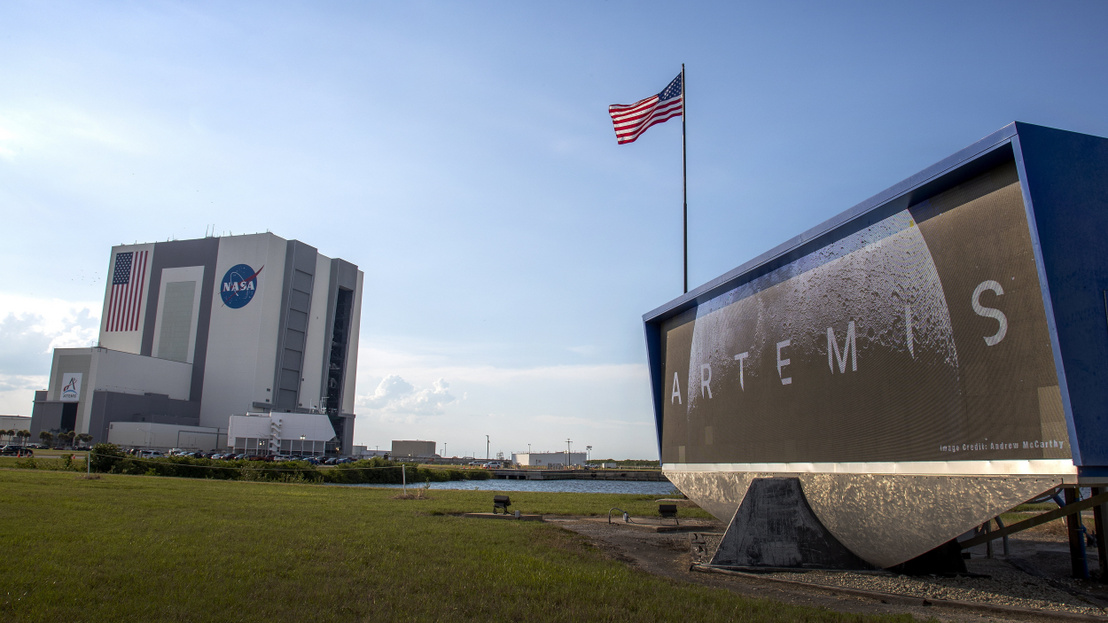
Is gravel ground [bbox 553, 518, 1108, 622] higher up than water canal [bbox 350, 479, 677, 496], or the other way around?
gravel ground [bbox 553, 518, 1108, 622]

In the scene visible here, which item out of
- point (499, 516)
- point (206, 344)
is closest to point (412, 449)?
point (206, 344)

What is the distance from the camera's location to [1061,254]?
21.8 ft

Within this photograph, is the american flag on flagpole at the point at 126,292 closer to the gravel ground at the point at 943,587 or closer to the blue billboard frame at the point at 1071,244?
the gravel ground at the point at 943,587

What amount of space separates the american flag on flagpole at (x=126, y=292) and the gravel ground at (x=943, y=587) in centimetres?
8707

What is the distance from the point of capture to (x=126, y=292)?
272ft

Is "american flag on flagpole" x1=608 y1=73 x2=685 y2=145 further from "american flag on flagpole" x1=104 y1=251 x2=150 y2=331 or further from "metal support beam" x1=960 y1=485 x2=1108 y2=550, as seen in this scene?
"american flag on flagpole" x1=104 y1=251 x2=150 y2=331

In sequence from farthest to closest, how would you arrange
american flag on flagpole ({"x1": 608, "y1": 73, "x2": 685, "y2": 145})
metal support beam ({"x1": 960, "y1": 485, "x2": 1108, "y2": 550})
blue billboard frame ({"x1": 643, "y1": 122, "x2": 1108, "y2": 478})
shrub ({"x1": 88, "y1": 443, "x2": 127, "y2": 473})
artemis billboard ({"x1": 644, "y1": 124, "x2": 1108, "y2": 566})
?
shrub ({"x1": 88, "y1": 443, "x2": 127, "y2": 473}) → american flag on flagpole ({"x1": 608, "y1": 73, "x2": 685, "y2": 145}) → metal support beam ({"x1": 960, "y1": 485, "x2": 1108, "y2": 550}) → artemis billboard ({"x1": 644, "y1": 124, "x2": 1108, "y2": 566}) → blue billboard frame ({"x1": 643, "y1": 122, "x2": 1108, "y2": 478})

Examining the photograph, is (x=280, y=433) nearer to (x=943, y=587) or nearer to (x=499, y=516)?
(x=499, y=516)

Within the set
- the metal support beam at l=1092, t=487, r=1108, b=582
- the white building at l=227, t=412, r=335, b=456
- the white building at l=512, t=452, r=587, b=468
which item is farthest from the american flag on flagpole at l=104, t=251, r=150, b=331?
the metal support beam at l=1092, t=487, r=1108, b=582

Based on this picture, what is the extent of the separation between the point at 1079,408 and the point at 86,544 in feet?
41.5

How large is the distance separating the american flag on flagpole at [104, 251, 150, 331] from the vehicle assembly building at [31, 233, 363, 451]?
0.13 metres

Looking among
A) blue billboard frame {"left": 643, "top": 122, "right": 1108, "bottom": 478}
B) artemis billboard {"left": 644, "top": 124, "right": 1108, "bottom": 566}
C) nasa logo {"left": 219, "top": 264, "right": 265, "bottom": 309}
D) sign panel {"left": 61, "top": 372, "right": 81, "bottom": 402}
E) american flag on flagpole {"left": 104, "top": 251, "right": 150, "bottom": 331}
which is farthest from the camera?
american flag on flagpole {"left": 104, "top": 251, "right": 150, "bottom": 331}

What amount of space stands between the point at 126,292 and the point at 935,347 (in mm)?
94990

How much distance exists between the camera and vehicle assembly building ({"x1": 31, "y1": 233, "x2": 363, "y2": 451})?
2810 inches
